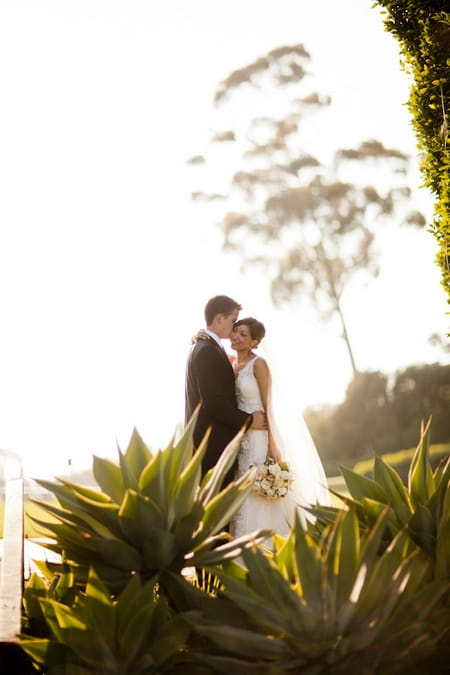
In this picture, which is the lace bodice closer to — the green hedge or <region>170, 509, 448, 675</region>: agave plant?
the green hedge

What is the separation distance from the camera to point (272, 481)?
6.85 metres

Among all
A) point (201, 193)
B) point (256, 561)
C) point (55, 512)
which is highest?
point (201, 193)

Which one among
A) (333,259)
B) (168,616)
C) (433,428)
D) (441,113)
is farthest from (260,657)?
(333,259)

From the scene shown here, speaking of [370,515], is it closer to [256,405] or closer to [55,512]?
[55,512]

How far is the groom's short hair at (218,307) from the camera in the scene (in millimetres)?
6973

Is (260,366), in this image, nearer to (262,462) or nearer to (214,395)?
(214,395)

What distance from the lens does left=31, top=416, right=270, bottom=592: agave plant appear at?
3.37 m

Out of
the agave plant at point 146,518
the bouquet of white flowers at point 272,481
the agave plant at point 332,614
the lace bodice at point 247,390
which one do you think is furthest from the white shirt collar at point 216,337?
the agave plant at point 332,614

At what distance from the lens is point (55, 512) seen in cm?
354

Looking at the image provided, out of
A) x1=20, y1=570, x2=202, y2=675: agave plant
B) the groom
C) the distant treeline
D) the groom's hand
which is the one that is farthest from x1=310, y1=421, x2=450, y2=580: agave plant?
the distant treeline

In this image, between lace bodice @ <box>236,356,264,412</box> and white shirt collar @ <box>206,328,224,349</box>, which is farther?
lace bodice @ <box>236,356,264,412</box>

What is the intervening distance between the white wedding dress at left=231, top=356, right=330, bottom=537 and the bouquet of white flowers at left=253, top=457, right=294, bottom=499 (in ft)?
0.22

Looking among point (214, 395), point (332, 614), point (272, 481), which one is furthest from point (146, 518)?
point (272, 481)

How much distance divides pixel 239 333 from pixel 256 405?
1.87ft
